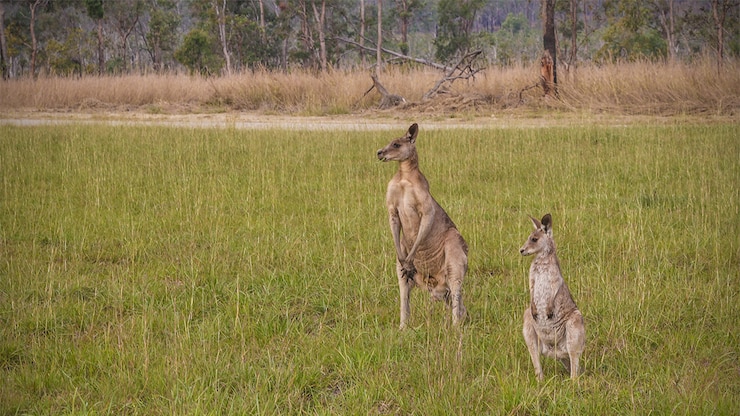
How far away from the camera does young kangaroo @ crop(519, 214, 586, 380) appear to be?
12.6 feet

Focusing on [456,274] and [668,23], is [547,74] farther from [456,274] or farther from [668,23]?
[668,23]

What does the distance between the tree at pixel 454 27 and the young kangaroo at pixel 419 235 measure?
40914 mm

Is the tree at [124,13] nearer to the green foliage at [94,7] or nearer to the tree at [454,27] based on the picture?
the green foliage at [94,7]

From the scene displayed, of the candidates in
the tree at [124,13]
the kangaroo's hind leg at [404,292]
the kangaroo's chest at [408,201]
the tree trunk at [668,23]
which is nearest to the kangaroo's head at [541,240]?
the kangaroo's chest at [408,201]

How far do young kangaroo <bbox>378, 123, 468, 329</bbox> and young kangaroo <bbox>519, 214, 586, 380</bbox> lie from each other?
3.05 ft

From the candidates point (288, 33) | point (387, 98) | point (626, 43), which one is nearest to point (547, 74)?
point (387, 98)

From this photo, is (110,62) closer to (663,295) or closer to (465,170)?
(465,170)

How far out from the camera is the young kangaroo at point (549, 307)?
151 inches

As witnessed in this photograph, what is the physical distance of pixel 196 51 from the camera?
43.4 m

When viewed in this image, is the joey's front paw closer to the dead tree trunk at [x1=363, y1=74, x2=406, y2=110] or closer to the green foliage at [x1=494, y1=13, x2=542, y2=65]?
the dead tree trunk at [x1=363, y1=74, x2=406, y2=110]

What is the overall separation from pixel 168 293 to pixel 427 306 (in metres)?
1.98

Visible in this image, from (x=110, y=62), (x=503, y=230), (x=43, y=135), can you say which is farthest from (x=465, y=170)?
(x=110, y=62)

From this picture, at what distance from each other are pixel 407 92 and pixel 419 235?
69.1 feet

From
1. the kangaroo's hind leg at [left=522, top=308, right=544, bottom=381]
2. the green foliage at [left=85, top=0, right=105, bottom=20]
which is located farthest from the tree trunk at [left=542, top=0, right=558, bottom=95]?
the green foliage at [left=85, top=0, right=105, bottom=20]
